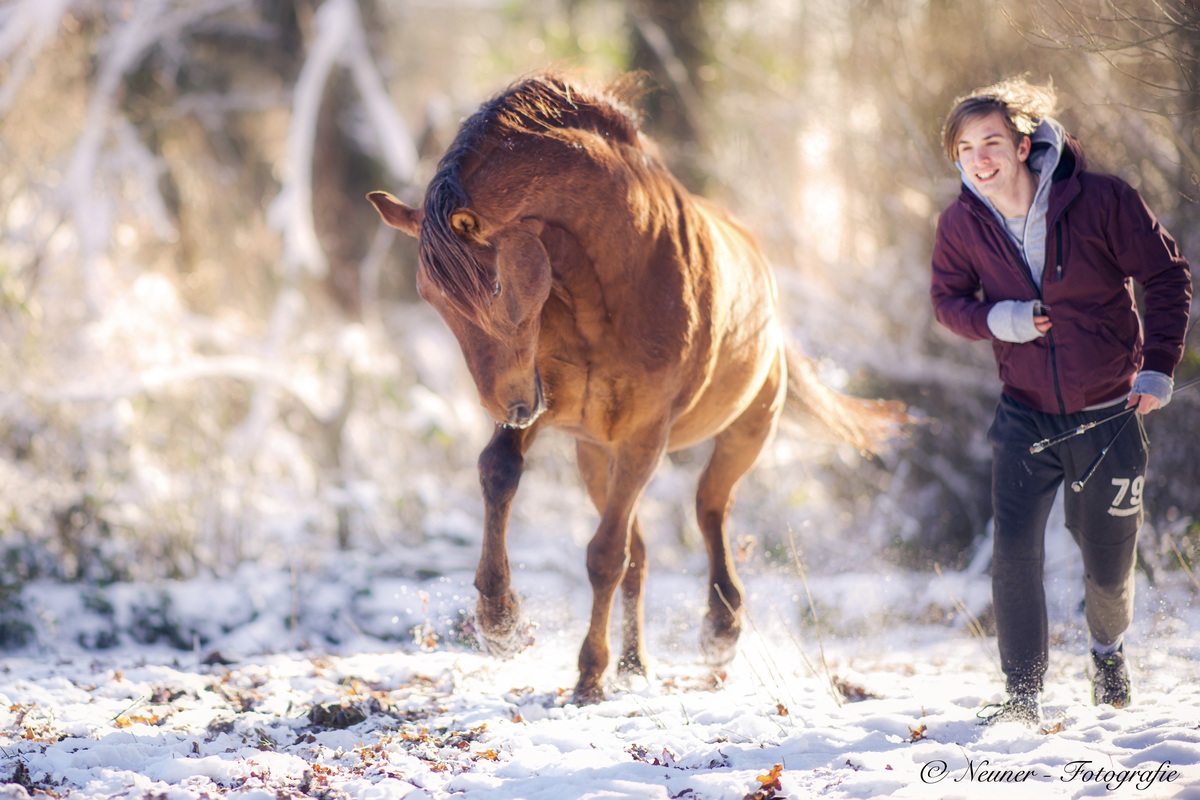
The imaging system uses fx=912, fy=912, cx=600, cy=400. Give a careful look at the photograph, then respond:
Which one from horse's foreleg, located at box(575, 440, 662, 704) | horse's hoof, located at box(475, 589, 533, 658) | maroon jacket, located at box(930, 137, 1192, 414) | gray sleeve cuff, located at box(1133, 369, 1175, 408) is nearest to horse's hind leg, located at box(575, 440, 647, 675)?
horse's foreleg, located at box(575, 440, 662, 704)

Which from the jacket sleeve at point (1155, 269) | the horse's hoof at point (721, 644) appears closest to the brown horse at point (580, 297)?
the horse's hoof at point (721, 644)

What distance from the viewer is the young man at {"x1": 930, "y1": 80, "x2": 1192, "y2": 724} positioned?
2879mm

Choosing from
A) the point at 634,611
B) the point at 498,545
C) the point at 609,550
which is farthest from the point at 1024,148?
the point at 634,611

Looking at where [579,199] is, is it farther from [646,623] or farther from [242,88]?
[242,88]

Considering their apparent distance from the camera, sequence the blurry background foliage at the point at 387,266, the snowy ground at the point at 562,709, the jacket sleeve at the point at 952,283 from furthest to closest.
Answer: the blurry background foliage at the point at 387,266, the jacket sleeve at the point at 952,283, the snowy ground at the point at 562,709

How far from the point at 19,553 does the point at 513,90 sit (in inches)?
164

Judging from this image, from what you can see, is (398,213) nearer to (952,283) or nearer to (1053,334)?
(952,283)

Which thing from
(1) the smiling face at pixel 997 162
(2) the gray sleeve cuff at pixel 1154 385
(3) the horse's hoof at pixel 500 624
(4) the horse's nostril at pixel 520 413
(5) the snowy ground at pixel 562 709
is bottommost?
(5) the snowy ground at pixel 562 709

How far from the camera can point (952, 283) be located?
325 centimetres

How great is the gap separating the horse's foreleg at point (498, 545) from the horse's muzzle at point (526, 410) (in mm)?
405

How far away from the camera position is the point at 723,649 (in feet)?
13.8

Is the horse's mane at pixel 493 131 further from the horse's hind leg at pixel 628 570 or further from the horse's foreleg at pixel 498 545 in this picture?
the horse's hind leg at pixel 628 570

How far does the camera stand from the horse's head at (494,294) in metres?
2.80

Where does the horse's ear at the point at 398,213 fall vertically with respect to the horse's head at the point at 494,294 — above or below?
above
